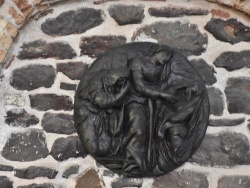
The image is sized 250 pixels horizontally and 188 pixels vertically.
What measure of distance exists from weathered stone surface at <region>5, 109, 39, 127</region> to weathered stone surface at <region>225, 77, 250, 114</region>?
3.42 ft

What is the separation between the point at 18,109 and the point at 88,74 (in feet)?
1.43

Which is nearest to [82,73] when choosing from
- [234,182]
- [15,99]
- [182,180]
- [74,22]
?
[74,22]

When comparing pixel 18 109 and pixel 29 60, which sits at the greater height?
pixel 29 60

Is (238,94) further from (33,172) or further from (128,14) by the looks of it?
(33,172)

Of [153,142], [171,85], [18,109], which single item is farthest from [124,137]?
[18,109]

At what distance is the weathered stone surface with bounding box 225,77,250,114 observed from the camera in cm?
266

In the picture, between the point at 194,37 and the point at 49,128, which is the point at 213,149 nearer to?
the point at 194,37

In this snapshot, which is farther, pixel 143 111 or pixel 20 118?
pixel 20 118

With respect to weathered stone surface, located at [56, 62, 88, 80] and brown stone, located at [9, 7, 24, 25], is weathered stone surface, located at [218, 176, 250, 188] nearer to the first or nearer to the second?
weathered stone surface, located at [56, 62, 88, 80]

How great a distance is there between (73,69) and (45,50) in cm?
19

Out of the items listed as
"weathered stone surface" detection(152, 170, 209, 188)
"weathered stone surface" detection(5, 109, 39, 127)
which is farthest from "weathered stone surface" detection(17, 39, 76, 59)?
"weathered stone surface" detection(152, 170, 209, 188)

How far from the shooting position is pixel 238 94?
266 centimetres

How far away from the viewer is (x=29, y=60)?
2.73 metres

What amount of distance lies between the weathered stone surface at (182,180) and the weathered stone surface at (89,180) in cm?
30
